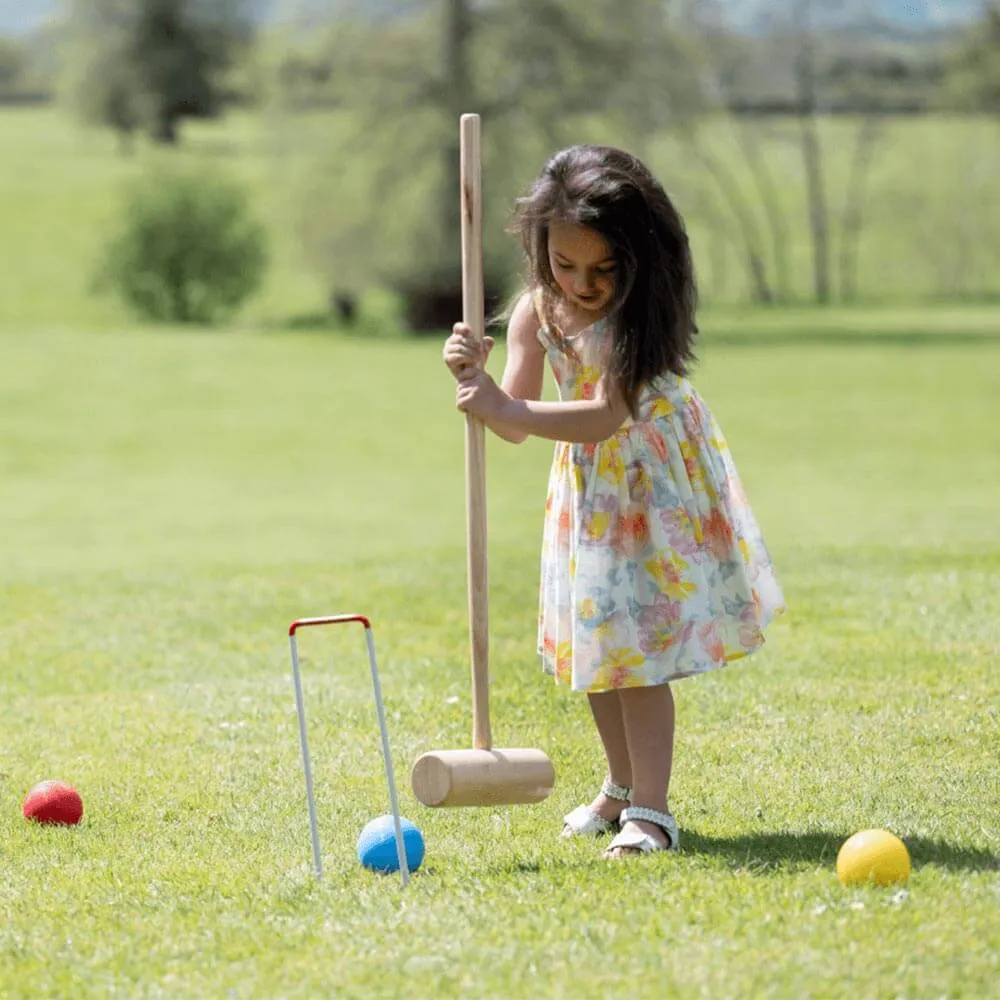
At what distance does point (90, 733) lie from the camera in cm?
634

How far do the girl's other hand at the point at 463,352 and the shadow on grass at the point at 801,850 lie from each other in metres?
1.42

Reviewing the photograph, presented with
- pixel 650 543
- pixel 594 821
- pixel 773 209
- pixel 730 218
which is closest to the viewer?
pixel 650 543

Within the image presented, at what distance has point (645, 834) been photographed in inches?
180

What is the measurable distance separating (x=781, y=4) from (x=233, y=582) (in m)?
33.5

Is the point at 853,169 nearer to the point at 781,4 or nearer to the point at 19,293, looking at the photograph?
the point at 781,4

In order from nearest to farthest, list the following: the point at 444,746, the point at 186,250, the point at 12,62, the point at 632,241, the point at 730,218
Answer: the point at 632,241
the point at 444,746
the point at 186,250
the point at 730,218
the point at 12,62

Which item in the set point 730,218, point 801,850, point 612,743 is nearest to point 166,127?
point 730,218

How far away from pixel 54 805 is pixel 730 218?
133ft

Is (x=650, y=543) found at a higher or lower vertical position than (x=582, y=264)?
lower

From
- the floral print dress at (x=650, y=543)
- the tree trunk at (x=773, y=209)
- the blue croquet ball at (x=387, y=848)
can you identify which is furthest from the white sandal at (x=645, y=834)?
the tree trunk at (x=773, y=209)

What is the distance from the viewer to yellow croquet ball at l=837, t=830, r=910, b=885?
404 cm

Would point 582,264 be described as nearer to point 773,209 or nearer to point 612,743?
point 612,743

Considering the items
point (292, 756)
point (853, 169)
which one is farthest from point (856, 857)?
point (853, 169)

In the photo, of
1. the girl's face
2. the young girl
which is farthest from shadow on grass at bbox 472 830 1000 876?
the girl's face
